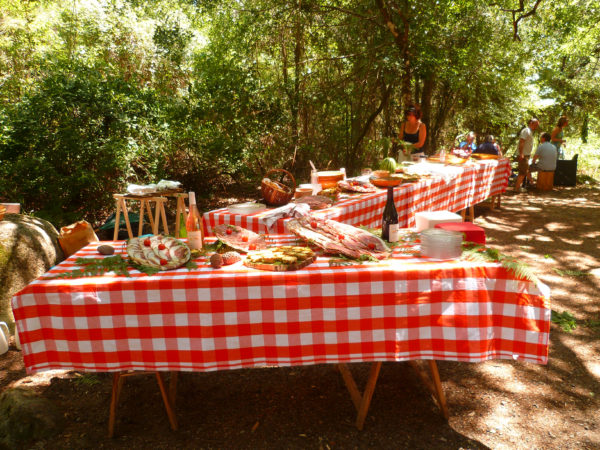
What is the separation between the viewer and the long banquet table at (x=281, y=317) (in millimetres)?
1993

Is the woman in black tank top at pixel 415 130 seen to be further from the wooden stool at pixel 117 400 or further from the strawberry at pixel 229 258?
the wooden stool at pixel 117 400

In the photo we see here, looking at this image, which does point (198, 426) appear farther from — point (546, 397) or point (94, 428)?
point (546, 397)

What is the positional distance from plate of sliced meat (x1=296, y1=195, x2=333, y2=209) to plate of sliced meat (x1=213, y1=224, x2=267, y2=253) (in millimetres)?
1116

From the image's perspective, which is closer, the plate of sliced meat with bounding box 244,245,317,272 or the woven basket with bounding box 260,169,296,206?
the plate of sliced meat with bounding box 244,245,317,272

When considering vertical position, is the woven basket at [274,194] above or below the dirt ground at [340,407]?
above

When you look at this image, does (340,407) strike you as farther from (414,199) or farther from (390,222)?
(414,199)

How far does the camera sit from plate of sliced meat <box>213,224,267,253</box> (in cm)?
241

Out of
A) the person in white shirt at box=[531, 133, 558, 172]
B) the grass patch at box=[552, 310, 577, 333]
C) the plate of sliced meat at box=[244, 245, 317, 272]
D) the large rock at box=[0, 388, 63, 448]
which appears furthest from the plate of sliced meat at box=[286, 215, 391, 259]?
the person in white shirt at box=[531, 133, 558, 172]

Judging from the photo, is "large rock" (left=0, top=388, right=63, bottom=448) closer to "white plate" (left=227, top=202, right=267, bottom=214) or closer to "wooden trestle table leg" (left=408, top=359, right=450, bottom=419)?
"white plate" (left=227, top=202, right=267, bottom=214)

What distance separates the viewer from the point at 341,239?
238 cm

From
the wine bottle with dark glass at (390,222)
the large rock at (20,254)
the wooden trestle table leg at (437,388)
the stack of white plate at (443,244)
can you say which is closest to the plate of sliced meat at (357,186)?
the wine bottle with dark glass at (390,222)

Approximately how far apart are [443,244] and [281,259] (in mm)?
795

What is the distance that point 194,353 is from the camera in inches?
80.7

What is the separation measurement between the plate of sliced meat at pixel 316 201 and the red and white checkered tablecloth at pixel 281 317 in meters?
1.56
